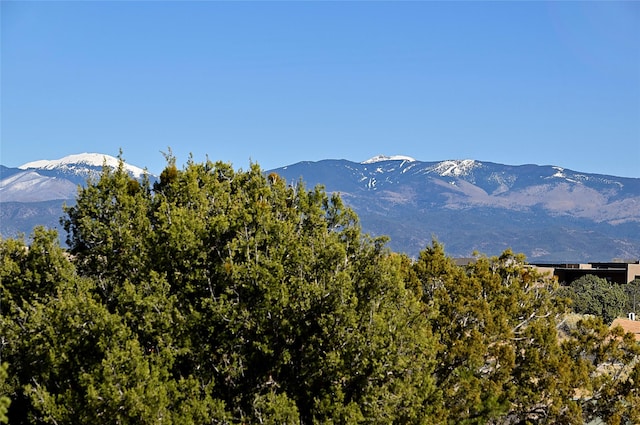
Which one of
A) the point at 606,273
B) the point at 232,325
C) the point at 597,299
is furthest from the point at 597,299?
the point at 232,325

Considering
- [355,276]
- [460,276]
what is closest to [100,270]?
[355,276]

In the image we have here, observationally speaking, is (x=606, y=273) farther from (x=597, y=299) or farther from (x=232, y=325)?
(x=232, y=325)

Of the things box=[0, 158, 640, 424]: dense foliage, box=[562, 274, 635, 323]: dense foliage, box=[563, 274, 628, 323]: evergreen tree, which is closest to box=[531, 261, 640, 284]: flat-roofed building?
box=[562, 274, 635, 323]: dense foliage

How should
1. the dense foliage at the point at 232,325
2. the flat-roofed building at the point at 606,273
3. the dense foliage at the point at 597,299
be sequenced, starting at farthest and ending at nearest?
the flat-roofed building at the point at 606,273 < the dense foliage at the point at 597,299 < the dense foliage at the point at 232,325

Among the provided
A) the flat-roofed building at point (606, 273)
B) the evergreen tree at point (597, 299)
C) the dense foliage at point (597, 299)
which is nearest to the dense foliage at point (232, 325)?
the dense foliage at point (597, 299)

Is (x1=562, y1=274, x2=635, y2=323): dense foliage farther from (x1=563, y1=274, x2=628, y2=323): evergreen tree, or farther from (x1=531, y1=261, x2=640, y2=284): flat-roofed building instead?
(x1=531, y1=261, x2=640, y2=284): flat-roofed building

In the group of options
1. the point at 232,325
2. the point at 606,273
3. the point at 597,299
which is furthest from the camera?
the point at 606,273

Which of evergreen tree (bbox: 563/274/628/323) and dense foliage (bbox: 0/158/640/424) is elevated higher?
dense foliage (bbox: 0/158/640/424)

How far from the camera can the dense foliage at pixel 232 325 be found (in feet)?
70.2

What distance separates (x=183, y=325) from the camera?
879 inches

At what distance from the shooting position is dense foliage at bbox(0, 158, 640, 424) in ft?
70.2

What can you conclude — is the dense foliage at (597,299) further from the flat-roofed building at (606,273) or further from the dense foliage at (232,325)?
the dense foliage at (232,325)

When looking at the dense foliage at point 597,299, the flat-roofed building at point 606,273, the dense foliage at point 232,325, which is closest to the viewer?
the dense foliage at point 232,325

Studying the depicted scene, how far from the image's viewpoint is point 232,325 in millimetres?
22391
